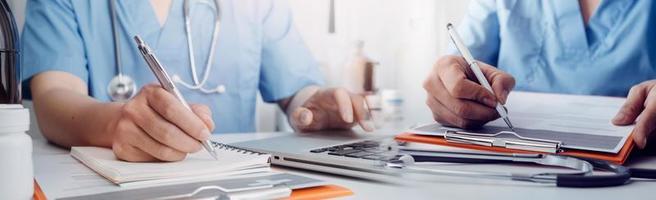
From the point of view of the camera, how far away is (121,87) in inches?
32.4

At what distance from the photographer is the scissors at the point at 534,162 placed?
1.59ft

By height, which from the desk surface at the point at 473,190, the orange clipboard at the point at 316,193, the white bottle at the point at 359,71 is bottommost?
the desk surface at the point at 473,190

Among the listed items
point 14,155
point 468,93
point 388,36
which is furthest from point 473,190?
point 388,36

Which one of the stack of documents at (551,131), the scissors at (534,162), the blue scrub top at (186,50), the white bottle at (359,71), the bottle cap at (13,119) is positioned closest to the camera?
the bottle cap at (13,119)

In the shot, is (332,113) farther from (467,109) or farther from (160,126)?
(160,126)

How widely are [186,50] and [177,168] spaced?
0.42 m

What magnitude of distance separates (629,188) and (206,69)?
25.5 inches

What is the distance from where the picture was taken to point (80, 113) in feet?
2.41

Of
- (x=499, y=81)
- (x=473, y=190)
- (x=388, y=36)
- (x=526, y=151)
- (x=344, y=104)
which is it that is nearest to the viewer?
(x=473, y=190)

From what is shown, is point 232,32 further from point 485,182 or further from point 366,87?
point 485,182

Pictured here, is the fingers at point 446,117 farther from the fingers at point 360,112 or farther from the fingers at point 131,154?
the fingers at point 131,154

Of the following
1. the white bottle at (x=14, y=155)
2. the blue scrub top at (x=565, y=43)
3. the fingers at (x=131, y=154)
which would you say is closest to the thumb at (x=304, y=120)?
the blue scrub top at (x=565, y=43)

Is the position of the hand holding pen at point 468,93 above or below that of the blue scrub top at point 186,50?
below

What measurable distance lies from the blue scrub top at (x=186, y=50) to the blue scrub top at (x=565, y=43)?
1.24 ft
